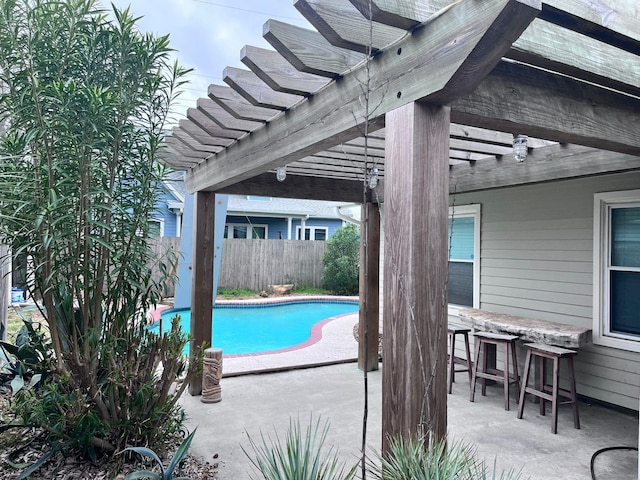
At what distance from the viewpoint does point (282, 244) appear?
1497 cm

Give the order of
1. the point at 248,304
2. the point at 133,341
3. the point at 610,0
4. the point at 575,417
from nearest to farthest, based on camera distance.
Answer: the point at 610,0 < the point at 133,341 < the point at 575,417 < the point at 248,304

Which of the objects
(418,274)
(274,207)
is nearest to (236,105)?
(418,274)

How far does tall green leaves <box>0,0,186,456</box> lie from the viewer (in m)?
2.50

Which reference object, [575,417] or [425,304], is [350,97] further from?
[575,417]

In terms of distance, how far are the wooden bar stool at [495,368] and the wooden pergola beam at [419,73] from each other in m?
2.99

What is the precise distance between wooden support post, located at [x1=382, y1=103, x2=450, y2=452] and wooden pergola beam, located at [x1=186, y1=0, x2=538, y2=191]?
0.14m

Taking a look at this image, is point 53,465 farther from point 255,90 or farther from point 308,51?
point 308,51

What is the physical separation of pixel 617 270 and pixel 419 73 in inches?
145

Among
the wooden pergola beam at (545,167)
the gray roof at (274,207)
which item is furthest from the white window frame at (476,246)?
the gray roof at (274,207)

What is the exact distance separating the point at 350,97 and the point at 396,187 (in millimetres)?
719

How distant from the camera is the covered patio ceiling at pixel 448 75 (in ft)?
5.46

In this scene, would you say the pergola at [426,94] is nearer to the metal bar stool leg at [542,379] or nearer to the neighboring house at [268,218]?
the metal bar stool leg at [542,379]

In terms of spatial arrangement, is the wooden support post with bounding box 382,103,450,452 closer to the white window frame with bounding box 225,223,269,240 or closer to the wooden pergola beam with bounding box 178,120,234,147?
the wooden pergola beam with bounding box 178,120,234,147

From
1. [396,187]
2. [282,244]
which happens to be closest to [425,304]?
[396,187]
